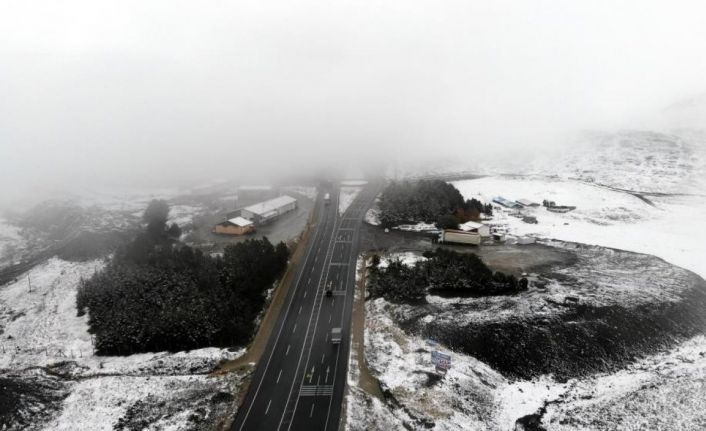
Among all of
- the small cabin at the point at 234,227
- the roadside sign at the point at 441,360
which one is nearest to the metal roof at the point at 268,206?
the small cabin at the point at 234,227

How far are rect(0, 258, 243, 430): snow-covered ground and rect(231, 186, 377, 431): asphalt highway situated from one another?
137 inches

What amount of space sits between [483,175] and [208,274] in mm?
105499

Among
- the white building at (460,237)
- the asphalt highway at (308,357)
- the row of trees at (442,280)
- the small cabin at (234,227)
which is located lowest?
the asphalt highway at (308,357)

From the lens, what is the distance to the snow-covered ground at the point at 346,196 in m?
102

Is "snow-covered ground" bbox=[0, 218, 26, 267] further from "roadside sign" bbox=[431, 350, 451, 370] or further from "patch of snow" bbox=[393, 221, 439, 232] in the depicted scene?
"roadside sign" bbox=[431, 350, 451, 370]

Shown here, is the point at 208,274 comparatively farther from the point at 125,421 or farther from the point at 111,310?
the point at 125,421

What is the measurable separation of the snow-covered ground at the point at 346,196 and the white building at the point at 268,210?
12081 mm

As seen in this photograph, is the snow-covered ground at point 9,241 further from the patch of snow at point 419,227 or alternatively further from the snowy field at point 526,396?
the patch of snow at point 419,227

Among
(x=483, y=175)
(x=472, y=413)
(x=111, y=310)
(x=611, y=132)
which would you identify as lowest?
(x=472, y=413)

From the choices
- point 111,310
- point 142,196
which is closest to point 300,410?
point 111,310

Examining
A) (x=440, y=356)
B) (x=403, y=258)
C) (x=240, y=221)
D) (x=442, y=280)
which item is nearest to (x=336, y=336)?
(x=440, y=356)

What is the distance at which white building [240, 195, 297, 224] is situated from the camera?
91.1 meters

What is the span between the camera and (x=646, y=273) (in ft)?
208

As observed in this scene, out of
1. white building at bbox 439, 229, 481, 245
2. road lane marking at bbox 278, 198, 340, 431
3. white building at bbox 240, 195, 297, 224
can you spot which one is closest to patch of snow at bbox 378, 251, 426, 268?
white building at bbox 439, 229, 481, 245
